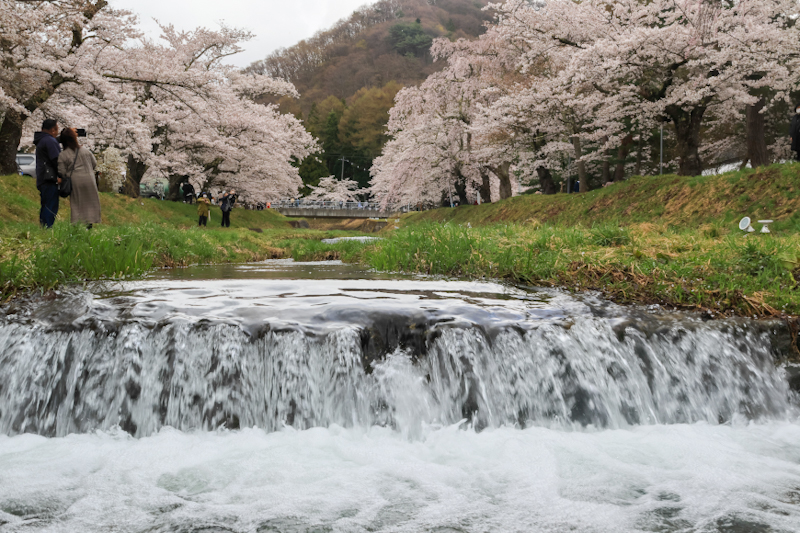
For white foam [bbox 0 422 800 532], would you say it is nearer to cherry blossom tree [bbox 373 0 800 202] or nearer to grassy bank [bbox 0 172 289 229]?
grassy bank [bbox 0 172 289 229]

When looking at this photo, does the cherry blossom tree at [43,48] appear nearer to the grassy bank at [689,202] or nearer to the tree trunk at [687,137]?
the grassy bank at [689,202]

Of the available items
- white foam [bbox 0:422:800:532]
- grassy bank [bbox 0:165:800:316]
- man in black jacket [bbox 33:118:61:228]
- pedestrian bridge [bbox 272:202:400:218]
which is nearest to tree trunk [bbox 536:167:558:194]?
grassy bank [bbox 0:165:800:316]

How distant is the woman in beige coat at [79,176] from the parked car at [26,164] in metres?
A: 17.1

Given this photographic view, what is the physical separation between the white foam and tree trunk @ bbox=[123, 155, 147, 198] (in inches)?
937

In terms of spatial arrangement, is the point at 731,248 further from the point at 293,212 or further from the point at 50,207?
the point at 293,212

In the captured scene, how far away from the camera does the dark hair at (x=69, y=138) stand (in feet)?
29.0

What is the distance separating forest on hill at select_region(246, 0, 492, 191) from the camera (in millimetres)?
73125

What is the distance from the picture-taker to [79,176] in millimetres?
9242

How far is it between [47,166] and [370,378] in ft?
26.1

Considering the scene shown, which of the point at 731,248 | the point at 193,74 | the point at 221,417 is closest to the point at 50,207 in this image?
the point at 221,417

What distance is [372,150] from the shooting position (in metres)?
72.6

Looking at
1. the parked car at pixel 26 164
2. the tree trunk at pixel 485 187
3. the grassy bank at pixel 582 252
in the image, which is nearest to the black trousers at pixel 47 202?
the grassy bank at pixel 582 252

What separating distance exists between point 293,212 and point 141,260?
4854 cm

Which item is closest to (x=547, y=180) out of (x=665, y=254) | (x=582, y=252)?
(x=582, y=252)
